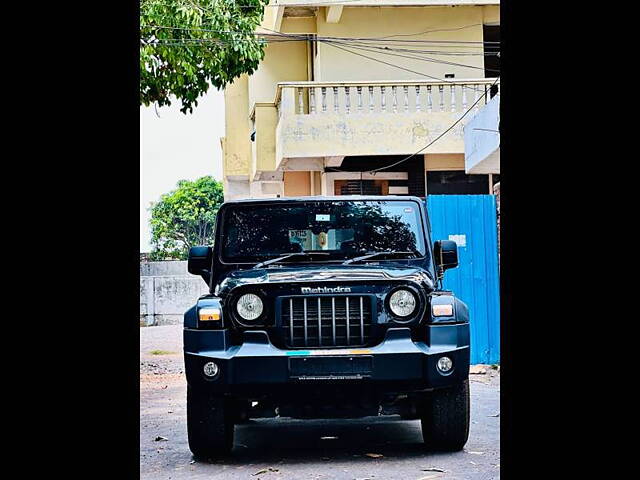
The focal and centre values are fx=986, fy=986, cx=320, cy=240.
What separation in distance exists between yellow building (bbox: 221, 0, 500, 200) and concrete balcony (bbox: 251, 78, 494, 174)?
0.06 ft

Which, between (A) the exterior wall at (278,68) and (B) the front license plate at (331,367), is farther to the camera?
(A) the exterior wall at (278,68)

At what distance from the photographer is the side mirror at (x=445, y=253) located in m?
8.19

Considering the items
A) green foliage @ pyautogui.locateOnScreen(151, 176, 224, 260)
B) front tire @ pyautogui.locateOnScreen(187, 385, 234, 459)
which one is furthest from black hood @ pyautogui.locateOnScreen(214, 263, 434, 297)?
green foliage @ pyautogui.locateOnScreen(151, 176, 224, 260)

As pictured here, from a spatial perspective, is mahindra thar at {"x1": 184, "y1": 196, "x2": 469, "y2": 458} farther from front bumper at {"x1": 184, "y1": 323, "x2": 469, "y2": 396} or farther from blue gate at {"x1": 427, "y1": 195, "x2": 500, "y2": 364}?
blue gate at {"x1": 427, "y1": 195, "x2": 500, "y2": 364}

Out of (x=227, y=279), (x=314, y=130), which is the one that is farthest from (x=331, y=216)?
(x=314, y=130)

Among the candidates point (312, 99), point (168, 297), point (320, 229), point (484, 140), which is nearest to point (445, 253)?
point (320, 229)

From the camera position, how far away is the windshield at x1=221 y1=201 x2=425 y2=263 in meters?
8.12

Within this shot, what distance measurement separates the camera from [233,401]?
7.45 m

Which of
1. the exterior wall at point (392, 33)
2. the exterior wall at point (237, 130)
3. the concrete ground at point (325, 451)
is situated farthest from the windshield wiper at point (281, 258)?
the exterior wall at point (237, 130)

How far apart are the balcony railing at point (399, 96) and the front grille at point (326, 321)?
11725 millimetres

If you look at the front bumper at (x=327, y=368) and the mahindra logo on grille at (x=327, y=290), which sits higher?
the mahindra logo on grille at (x=327, y=290)

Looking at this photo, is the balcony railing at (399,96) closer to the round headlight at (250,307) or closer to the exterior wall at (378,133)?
the exterior wall at (378,133)
